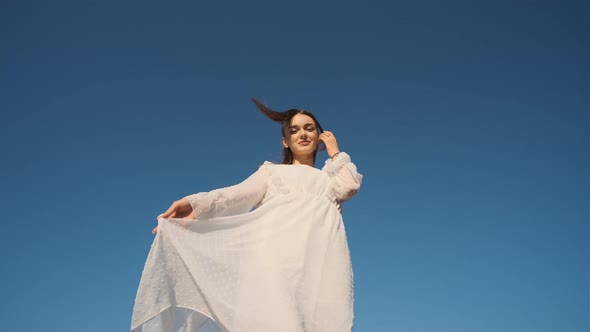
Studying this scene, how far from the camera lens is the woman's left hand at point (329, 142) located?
393cm

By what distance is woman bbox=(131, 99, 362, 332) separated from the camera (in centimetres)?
314

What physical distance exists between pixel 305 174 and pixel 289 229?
47 cm

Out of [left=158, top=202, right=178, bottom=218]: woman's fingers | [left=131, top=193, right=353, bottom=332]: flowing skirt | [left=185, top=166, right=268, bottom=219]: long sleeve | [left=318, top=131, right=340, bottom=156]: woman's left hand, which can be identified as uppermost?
[left=318, top=131, right=340, bottom=156]: woman's left hand

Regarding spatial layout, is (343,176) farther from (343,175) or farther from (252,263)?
(252,263)

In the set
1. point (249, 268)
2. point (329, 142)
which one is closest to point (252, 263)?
point (249, 268)

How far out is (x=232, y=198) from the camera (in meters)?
3.49

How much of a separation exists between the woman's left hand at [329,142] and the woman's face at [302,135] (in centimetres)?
10

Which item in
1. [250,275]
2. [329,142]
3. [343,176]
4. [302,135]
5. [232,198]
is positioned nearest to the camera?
[250,275]

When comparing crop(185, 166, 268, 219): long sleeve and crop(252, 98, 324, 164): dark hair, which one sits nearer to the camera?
crop(185, 166, 268, 219): long sleeve

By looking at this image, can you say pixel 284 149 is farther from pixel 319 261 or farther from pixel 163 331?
pixel 163 331

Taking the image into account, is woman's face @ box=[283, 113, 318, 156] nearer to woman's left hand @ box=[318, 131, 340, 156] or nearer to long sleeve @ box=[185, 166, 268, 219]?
woman's left hand @ box=[318, 131, 340, 156]

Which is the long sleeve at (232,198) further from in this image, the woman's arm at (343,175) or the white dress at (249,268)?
the woman's arm at (343,175)

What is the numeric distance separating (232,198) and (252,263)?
41cm

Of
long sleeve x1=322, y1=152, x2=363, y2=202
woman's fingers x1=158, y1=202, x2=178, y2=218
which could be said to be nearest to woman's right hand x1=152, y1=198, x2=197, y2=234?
woman's fingers x1=158, y1=202, x2=178, y2=218
